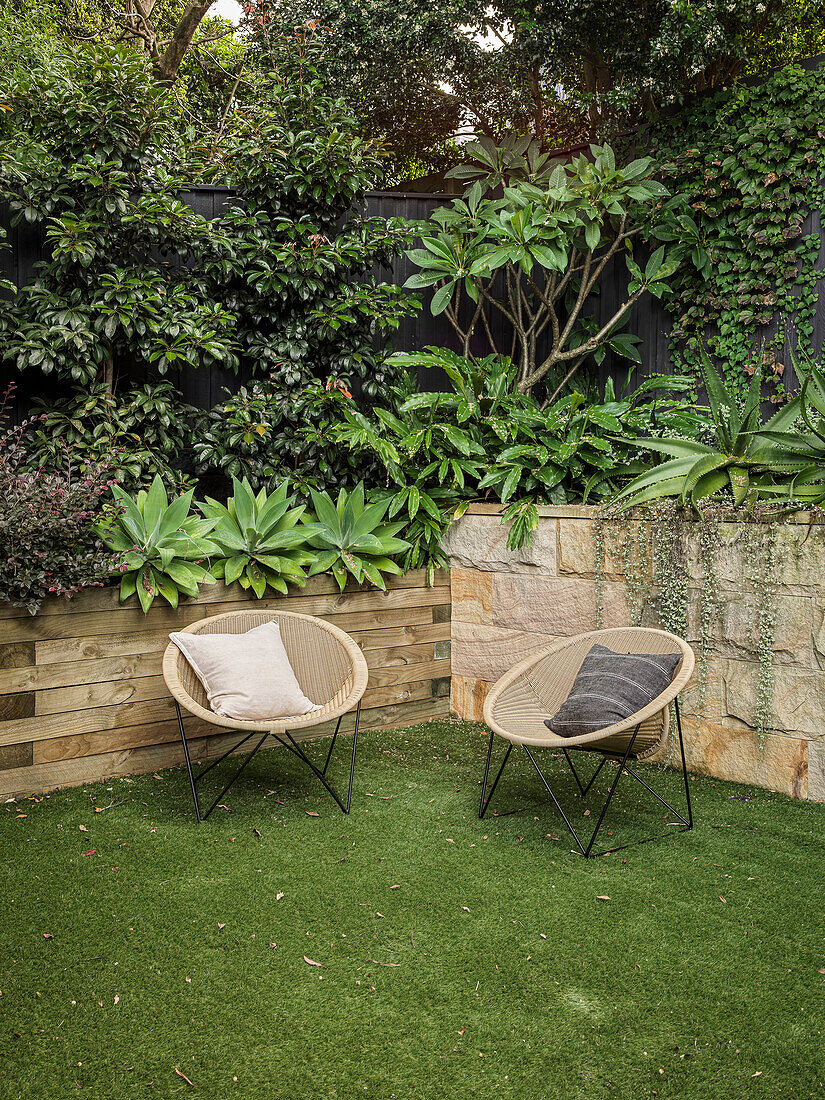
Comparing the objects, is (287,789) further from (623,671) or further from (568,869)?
(623,671)

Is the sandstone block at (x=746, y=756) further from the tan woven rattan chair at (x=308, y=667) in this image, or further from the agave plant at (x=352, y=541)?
the agave plant at (x=352, y=541)

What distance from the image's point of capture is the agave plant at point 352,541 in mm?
3607

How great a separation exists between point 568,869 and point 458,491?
213cm

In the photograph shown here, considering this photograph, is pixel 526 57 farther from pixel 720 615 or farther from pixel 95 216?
pixel 720 615

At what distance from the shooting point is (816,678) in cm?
279

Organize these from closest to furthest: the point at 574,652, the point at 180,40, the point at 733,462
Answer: the point at 574,652, the point at 733,462, the point at 180,40

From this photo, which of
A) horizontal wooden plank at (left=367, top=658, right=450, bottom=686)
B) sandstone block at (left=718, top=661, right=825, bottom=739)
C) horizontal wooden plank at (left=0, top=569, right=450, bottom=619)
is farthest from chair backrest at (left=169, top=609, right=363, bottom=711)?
sandstone block at (left=718, top=661, right=825, bottom=739)

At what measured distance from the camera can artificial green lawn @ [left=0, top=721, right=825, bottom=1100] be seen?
1.47 metres

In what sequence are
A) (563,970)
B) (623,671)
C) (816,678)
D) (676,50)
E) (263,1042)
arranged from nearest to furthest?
(263,1042) < (563,970) < (623,671) < (816,678) < (676,50)

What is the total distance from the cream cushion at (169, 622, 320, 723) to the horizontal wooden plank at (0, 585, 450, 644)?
32 cm

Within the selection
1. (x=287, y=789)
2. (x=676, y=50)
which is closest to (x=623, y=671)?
(x=287, y=789)

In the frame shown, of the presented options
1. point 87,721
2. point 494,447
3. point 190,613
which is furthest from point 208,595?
point 494,447

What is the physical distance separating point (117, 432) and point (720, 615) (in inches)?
112

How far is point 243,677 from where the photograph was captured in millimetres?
2799
